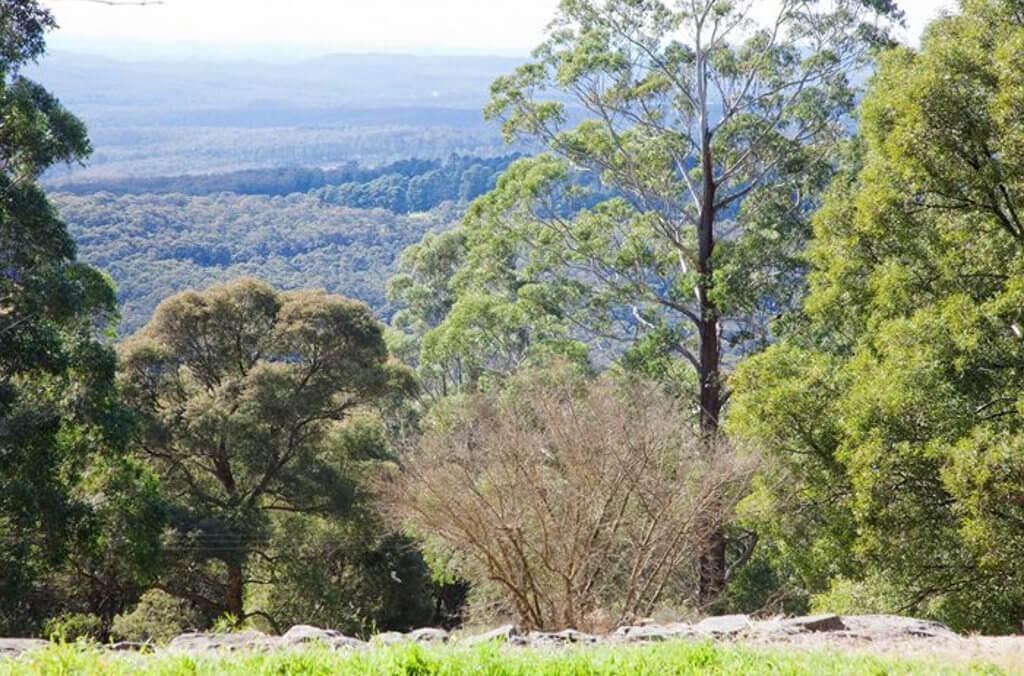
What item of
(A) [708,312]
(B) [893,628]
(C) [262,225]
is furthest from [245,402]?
(C) [262,225]

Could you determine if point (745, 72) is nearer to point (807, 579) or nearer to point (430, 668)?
point (807, 579)

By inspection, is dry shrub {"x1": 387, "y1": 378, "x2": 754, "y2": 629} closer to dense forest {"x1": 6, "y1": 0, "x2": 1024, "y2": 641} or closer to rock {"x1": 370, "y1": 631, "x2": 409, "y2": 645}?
dense forest {"x1": 6, "y1": 0, "x2": 1024, "y2": 641}

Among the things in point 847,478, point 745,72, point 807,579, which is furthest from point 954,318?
point 745,72

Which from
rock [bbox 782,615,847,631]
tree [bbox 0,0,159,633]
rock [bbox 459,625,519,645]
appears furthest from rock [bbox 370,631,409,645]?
tree [bbox 0,0,159,633]

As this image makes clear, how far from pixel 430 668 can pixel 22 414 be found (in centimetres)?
673

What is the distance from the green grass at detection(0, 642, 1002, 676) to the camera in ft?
14.3

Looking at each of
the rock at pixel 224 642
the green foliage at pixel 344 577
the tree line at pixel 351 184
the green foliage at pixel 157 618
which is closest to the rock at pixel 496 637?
the rock at pixel 224 642

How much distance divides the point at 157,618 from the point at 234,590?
116 centimetres

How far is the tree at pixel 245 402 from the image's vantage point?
15859mm

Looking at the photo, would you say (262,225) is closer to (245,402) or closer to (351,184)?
(351,184)

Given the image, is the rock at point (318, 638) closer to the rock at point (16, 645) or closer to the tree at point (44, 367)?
the rock at point (16, 645)

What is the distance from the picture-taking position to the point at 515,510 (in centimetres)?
1107

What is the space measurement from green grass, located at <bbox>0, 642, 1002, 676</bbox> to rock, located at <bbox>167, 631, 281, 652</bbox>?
570 mm

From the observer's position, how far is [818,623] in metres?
6.89
